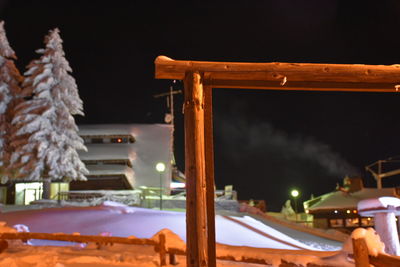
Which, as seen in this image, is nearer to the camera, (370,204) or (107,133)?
(370,204)

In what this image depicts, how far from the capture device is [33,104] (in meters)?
26.5

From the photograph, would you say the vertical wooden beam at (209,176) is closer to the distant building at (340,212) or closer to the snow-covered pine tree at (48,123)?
the snow-covered pine tree at (48,123)

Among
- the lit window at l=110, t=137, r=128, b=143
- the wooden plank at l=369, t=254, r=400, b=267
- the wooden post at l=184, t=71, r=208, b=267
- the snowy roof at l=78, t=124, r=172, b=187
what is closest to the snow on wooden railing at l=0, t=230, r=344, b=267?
the wooden plank at l=369, t=254, r=400, b=267

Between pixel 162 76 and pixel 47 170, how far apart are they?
23.5 metres

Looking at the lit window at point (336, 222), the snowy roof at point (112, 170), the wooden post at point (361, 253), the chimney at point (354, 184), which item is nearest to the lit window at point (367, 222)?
the lit window at point (336, 222)

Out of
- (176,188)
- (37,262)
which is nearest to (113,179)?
(176,188)

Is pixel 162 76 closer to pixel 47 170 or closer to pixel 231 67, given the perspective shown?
pixel 231 67

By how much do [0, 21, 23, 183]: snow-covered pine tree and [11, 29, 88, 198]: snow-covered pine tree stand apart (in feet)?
2.91

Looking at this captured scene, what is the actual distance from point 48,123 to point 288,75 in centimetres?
2391

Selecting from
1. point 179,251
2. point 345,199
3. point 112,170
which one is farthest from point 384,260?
point 345,199

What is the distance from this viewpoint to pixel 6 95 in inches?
1081

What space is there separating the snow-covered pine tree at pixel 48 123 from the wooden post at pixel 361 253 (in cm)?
2405

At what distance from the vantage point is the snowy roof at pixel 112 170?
36594 millimetres

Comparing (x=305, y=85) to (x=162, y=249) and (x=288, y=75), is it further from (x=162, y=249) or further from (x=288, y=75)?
(x=162, y=249)
